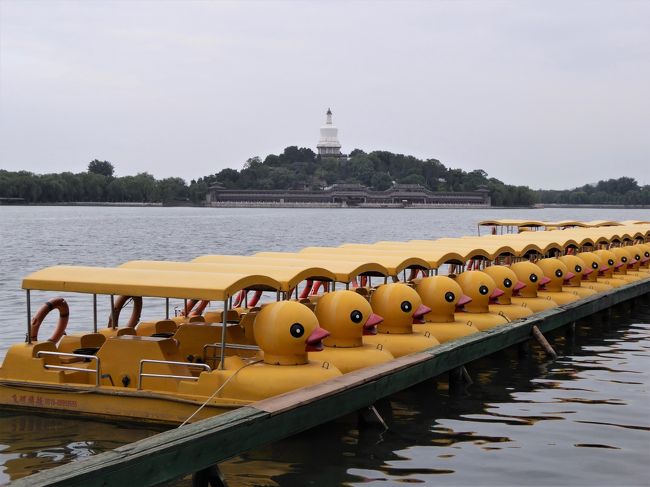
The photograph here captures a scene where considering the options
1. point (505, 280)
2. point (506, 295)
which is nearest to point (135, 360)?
Answer: point (505, 280)

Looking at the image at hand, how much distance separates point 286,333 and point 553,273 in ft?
41.3

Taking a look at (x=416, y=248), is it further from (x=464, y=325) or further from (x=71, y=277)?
(x=71, y=277)

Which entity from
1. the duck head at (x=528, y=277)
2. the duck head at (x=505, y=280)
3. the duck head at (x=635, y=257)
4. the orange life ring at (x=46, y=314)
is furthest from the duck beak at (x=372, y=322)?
the duck head at (x=635, y=257)

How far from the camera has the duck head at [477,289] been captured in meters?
20.9

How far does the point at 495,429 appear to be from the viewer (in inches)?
622

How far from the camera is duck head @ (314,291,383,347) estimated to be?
1605 cm

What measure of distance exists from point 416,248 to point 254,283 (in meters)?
8.95

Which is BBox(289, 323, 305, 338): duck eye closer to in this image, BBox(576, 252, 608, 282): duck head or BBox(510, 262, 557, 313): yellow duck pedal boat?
BBox(510, 262, 557, 313): yellow duck pedal boat

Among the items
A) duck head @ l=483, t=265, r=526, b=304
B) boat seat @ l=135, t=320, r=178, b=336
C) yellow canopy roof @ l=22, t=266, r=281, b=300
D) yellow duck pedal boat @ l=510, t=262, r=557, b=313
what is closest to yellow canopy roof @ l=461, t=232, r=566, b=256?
yellow duck pedal boat @ l=510, t=262, r=557, b=313

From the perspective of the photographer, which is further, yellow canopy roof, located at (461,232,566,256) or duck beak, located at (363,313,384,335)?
yellow canopy roof, located at (461,232,566,256)

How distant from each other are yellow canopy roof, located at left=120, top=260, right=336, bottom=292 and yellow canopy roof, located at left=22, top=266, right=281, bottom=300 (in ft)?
0.93

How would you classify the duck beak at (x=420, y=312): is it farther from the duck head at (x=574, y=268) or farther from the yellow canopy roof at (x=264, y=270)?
the duck head at (x=574, y=268)

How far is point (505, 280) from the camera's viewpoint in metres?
22.3

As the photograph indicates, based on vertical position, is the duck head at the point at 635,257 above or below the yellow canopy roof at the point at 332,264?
below
